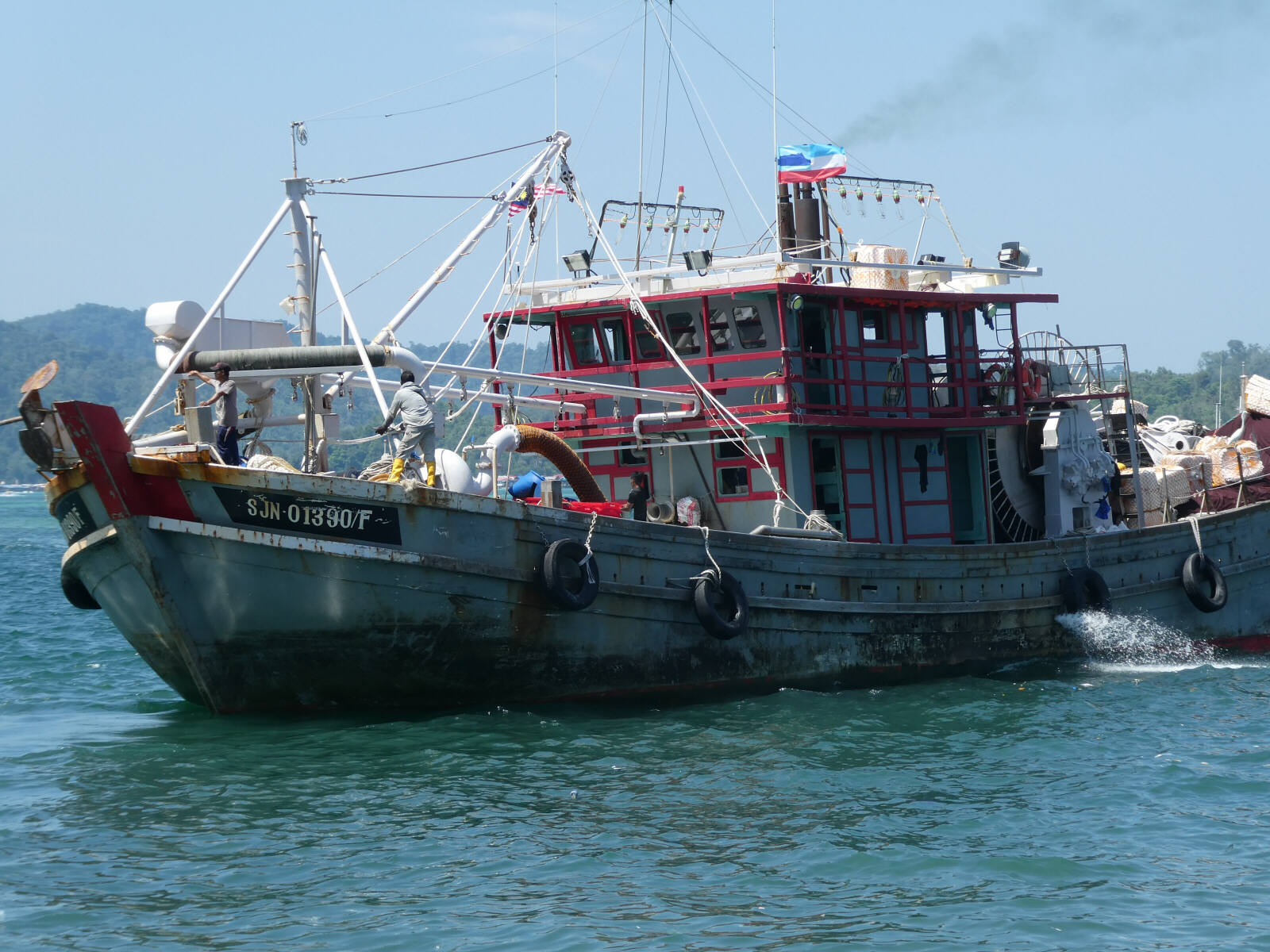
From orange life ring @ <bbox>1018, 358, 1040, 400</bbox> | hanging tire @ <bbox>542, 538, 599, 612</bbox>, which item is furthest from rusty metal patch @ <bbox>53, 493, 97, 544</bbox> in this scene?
orange life ring @ <bbox>1018, 358, 1040, 400</bbox>

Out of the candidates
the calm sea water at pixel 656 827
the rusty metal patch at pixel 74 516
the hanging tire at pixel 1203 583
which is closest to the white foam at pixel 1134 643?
the hanging tire at pixel 1203 583

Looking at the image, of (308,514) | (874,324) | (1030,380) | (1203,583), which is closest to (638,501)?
(874,324)

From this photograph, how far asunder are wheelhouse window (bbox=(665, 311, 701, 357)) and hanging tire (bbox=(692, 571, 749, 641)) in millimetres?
3718

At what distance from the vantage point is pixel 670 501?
56.2ft

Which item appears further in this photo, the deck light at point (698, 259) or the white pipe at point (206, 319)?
the deck light at point (698, 259)

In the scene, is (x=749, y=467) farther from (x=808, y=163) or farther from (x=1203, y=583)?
(x=1203, y=583)

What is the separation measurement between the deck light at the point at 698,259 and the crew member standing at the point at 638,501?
2438 millimetres

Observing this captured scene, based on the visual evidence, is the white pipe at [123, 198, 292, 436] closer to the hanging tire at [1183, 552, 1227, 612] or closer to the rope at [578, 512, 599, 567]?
the rope at [578, 512, 599, 567]

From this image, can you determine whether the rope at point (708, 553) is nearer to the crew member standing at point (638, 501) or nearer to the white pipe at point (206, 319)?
the crew member standing at point (638, 501)

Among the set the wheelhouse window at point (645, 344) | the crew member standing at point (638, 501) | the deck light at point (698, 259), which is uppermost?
the deck light at point (698, 259)

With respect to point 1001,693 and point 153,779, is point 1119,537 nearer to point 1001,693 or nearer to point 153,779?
point 1001,693

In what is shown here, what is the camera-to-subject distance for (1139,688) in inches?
656

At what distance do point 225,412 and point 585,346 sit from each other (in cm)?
569

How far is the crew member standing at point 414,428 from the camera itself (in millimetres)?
13273
